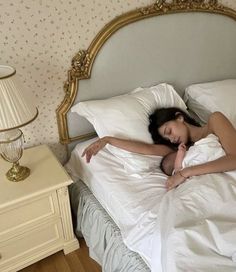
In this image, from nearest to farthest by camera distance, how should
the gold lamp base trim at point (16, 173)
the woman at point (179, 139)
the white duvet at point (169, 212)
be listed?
the white duvet at point (169, 212)
the woman at point (179, 139)
the gold lamp base trim at point (16, 173)

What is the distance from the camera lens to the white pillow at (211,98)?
177 cm

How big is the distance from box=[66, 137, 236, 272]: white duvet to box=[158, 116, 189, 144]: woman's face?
0.14 meters

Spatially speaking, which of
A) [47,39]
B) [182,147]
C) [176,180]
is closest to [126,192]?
[176,180]

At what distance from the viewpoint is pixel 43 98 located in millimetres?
1523

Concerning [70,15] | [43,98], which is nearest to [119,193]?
[43,98]

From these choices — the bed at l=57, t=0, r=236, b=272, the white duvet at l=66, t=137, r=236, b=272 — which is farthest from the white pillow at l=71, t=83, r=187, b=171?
the white duvet at l=66, t=137, r=236, b=272

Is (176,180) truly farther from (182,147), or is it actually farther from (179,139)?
(179,139)

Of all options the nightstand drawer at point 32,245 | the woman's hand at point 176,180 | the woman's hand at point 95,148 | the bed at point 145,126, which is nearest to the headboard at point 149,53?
the bed at point 145,126

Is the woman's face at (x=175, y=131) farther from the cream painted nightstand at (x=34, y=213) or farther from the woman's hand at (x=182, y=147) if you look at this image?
the cream painted nightstand at (x=34, y=213)

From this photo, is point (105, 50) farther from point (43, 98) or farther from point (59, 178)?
point (59, 178)

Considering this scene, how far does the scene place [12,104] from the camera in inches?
45.6

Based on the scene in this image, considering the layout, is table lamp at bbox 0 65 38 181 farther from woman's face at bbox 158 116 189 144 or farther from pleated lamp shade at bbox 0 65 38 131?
woman's face at bbox 158 116 189 144

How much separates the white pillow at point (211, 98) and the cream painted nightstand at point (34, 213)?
0.95 m

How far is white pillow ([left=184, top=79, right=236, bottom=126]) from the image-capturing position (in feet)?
5.80
